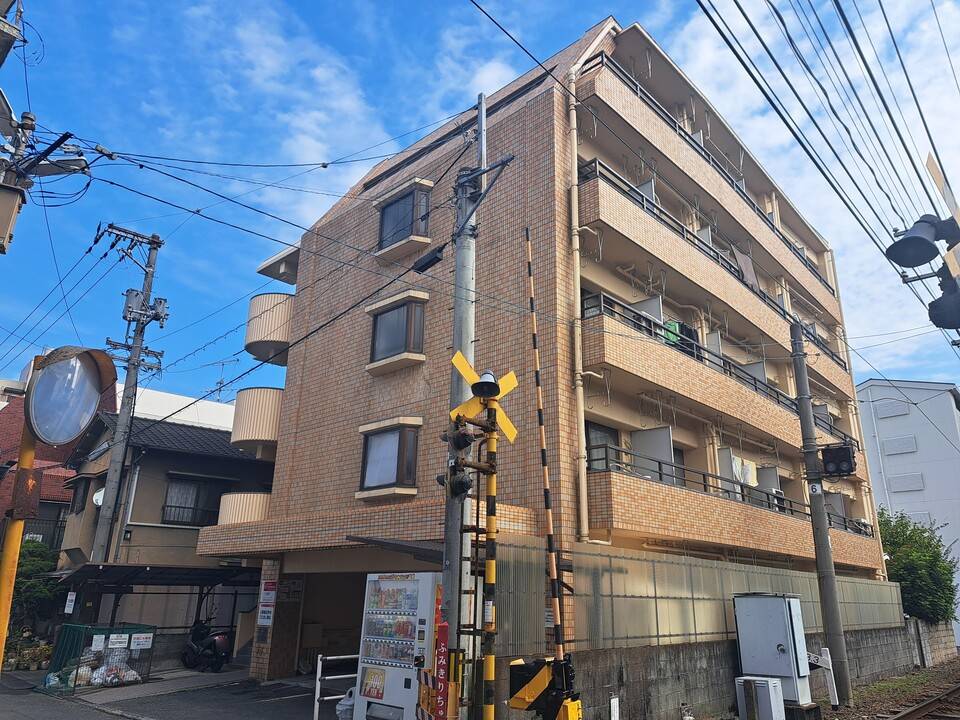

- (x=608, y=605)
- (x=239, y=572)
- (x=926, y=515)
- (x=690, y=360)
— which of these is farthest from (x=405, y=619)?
(x=926, y=515)

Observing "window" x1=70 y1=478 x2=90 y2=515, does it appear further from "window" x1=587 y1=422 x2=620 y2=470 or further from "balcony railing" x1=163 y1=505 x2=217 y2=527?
"window" x1=587 y1=422 x2=620 y2=470

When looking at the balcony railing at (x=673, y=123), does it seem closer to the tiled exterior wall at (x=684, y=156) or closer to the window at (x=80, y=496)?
the tiled exterior wall at (x=684, y=156)

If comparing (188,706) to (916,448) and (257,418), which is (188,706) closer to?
(257,418)

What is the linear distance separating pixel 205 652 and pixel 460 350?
586 inches

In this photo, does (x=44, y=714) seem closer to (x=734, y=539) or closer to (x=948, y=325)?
(x=734, y=539)

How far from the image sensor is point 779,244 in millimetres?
25562

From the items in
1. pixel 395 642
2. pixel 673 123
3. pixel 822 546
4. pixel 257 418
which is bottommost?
pixel 395 642

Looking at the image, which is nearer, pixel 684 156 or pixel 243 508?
pixel 243 508

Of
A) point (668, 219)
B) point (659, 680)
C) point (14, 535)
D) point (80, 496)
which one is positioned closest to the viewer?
point (14, 535)

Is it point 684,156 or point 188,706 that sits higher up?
point 684,156

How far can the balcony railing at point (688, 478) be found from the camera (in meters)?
15.0

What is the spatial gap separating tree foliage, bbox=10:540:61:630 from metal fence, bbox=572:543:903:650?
64.9 feet

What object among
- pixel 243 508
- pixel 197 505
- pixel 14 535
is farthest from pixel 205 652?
pixel 14 535

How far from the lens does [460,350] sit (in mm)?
9641
